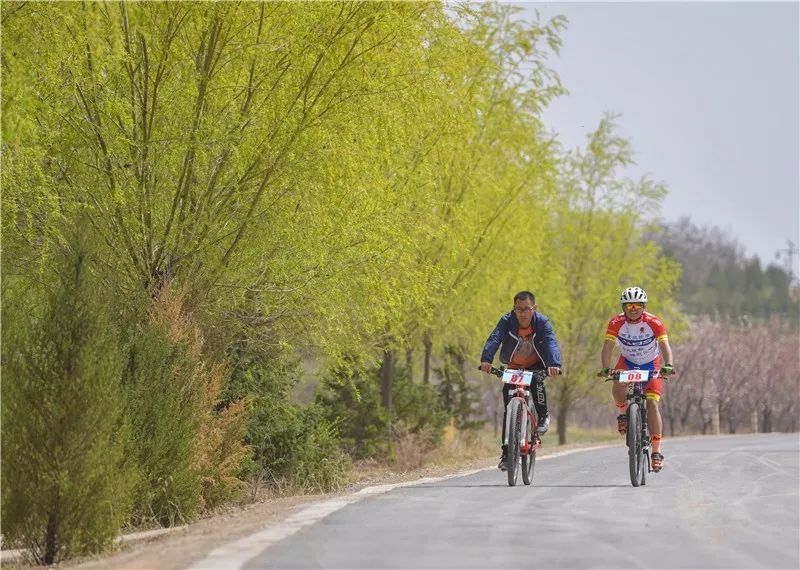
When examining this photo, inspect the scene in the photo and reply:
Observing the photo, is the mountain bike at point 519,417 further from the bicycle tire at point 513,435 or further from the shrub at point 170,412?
the shrub at point 170,412

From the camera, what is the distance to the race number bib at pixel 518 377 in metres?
14.5

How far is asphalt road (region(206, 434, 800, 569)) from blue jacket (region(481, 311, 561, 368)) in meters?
1.46

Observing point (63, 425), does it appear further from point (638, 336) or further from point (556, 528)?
point (638, 336)

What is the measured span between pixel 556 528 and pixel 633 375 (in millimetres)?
4188

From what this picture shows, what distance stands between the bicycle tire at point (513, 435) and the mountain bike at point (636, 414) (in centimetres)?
105

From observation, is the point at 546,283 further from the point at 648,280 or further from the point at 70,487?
the point at 70,487

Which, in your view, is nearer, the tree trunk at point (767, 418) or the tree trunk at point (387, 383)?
the tree trunk at point (387, 383)

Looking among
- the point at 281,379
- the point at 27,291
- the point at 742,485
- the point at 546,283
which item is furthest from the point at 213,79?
the point at 546,283

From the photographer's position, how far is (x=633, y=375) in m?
14.6

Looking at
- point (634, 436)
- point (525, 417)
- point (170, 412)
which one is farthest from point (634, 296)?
point (170, 412)

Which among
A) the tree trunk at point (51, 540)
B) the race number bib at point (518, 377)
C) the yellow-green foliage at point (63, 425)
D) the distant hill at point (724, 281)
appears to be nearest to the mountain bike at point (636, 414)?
the race number bib at point (518, 377)

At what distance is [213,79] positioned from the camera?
16047mm

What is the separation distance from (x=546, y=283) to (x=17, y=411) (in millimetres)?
24319

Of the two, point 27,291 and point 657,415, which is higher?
point 27,291
